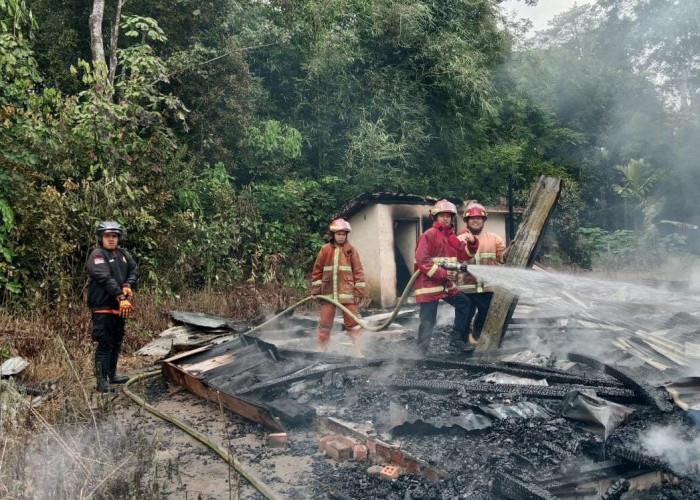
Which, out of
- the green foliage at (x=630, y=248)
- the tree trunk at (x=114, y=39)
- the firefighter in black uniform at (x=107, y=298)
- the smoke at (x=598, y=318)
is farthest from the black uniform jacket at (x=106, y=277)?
the green foliage at (x=630, y=248)

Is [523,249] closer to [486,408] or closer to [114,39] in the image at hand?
[486,408]

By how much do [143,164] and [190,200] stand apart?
84.0 inches

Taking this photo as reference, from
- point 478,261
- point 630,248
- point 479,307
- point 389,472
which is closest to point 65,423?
point 389,472

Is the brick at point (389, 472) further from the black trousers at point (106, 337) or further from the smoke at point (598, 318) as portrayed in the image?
the black trousers at point (106, 337)

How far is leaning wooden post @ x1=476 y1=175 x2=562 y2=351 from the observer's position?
6.81 meters

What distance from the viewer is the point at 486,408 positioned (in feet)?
15.5

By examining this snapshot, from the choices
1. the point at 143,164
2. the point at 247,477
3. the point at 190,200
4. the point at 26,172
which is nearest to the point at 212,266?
the point at 190,200

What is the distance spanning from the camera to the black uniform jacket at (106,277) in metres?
6.05

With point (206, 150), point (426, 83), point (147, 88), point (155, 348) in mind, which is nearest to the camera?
point (155, 348)

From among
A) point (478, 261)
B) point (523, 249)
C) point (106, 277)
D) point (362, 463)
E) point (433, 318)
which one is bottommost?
Answer: point (362, 463)

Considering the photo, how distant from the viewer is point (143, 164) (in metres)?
9.37

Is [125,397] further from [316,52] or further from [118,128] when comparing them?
[316,52]

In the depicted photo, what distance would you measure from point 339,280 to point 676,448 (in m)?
4.55

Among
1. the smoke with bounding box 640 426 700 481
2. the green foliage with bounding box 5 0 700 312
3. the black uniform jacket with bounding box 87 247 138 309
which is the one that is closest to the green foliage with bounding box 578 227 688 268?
the green foliage with bounding box 5 0 700 312
